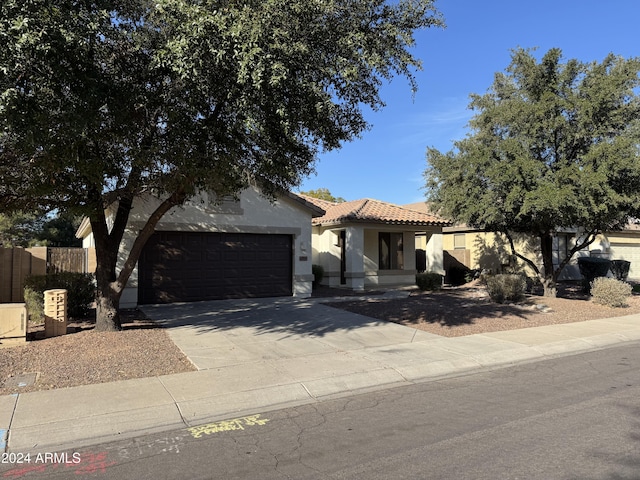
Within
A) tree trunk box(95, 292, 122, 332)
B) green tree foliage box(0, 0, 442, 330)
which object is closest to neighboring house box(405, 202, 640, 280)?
green tree foliage box(0, 0, 442, 330)

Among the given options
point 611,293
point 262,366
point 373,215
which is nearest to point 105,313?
point 262,366

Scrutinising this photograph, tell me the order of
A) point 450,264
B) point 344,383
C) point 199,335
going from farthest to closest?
point 450,264
point 199,335
point 344,383

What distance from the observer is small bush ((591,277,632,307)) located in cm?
1484

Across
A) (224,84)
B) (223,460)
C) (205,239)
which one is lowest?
(223,460)

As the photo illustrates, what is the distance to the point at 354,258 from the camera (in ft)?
62.3

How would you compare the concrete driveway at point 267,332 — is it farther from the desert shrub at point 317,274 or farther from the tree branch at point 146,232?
the desert shrub at point 317,274

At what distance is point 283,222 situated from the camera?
16.3 metres

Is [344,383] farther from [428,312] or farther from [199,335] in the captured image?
[428,312]

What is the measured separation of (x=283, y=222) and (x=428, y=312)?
6.00m

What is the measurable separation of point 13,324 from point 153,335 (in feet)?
7.95

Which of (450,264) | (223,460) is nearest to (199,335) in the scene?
(223,460)

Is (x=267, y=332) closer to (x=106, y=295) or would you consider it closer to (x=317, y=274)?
(x=106, y=295)

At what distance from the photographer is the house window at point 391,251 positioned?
21.6 m

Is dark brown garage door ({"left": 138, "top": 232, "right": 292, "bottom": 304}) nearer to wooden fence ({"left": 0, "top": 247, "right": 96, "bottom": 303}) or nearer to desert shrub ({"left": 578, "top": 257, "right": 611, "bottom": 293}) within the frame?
wooden fence ({"left": 0, "top": 247, "right": 96, "bottom": 303})
